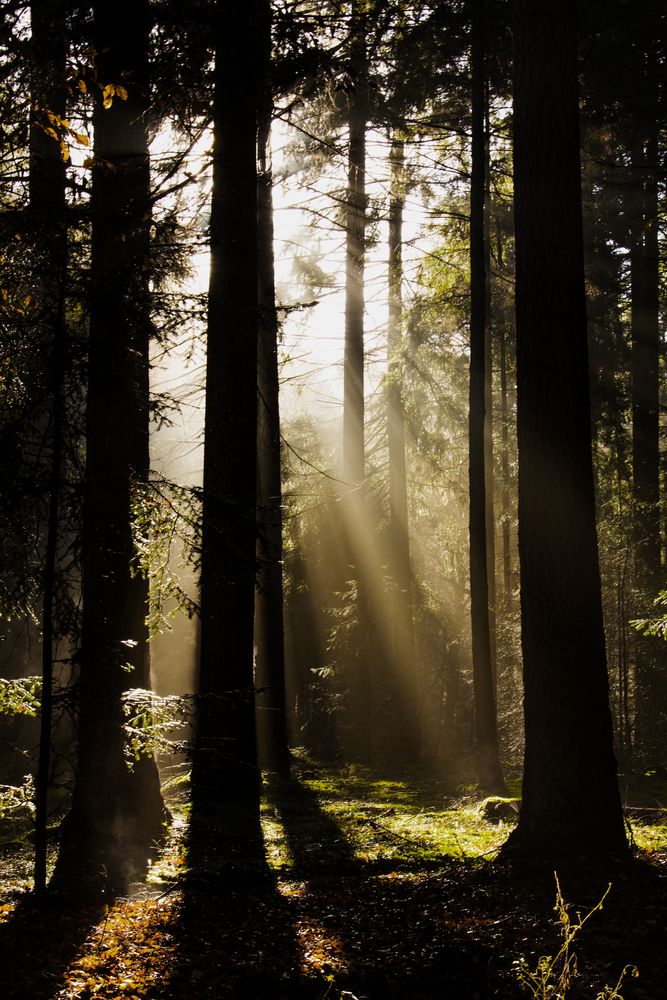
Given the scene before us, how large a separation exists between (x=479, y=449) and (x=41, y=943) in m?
8.18

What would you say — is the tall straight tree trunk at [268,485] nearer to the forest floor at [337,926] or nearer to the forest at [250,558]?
the forest at [250,558]

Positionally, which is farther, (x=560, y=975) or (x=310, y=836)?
(x=310, y=836)

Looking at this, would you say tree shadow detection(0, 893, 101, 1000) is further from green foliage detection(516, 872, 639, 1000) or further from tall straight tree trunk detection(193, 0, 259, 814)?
tall straight tree trunk detection(193, 0, 259, 814)

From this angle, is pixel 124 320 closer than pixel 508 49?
Yes

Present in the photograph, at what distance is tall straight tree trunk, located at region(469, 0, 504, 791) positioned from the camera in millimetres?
10945

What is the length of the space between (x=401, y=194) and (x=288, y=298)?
293cm

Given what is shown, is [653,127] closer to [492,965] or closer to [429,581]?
[429,581]

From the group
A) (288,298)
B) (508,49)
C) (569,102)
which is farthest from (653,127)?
(569,102)

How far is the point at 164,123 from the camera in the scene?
7.86m

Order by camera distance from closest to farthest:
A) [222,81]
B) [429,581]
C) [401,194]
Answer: [222,81], [401,194], [429,581]

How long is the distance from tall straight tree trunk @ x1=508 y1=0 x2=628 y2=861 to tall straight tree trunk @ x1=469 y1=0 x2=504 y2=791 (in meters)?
4.68

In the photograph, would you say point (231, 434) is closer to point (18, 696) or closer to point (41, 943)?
point (18, 696)

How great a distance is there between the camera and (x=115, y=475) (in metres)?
6.06

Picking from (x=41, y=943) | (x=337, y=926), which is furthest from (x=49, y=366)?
(x=337, y=926)
